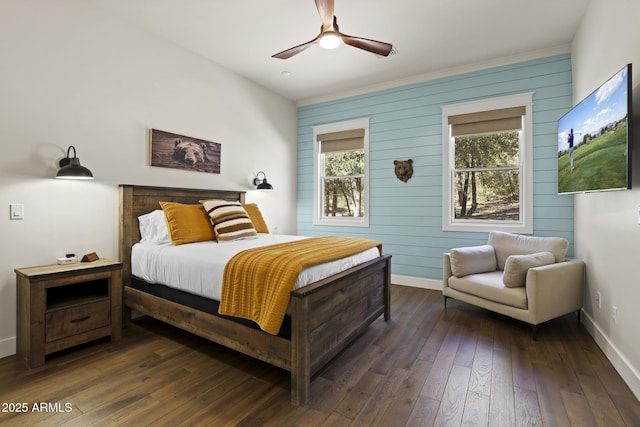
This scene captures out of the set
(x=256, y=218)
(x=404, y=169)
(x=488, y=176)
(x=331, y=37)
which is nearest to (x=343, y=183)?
(x=404, y=169)

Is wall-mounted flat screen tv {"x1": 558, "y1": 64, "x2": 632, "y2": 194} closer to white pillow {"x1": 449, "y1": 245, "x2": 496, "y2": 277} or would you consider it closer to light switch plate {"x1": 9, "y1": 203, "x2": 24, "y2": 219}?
white pillow {"x1": 449, "y1": 245, "x2": 496, "y2": 277}

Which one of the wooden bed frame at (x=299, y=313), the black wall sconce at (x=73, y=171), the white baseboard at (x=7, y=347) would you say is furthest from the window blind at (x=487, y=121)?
the white baseboard at (x=7, y=347)

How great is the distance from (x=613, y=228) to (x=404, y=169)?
8.26ft

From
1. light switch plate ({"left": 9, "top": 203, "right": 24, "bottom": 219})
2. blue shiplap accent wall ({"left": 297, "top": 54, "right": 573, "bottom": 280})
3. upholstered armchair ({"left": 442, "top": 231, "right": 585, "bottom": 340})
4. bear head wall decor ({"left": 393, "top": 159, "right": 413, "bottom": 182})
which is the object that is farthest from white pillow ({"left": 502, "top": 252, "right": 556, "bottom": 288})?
light switch plate ({"left": 9, "top": 203, "right": 24, "bottom": 219})

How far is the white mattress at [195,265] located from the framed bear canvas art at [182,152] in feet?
3.42

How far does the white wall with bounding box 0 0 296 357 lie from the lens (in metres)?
2.48

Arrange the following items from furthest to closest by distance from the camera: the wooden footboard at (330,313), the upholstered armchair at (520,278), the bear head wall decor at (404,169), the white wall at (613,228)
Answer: the bear head wall decor at (404,169)
the upholstered armchair at (520,278)
the white wall at (613,228)
the wooden footboard at (330,313)

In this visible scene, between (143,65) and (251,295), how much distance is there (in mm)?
2895

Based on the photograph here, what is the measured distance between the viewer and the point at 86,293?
9.01 ft

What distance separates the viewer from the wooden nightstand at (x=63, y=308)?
2264 mm

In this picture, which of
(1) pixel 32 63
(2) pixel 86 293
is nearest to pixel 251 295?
(2) pixel 86 293

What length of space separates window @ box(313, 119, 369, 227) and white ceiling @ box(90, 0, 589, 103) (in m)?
1.00

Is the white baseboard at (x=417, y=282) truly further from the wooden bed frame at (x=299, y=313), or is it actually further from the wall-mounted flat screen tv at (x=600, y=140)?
the wall-mounted flat screen tv at (x=600, y=140)

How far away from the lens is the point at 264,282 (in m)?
2.03
